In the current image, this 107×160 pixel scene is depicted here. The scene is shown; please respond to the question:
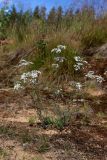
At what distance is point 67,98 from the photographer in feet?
23.5

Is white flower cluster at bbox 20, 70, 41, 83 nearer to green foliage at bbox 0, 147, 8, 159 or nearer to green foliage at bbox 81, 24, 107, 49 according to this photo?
green foliage at bbox 0, 147, 8, 159

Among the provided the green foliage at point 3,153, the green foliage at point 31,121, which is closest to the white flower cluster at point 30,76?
the green foliage at point 31,121

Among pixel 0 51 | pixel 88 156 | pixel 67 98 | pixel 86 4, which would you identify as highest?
pixel 86 4

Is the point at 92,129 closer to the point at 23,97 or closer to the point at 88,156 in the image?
the point at 88,156

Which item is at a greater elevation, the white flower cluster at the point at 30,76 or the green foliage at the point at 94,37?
the green foliage at the point at 94,37

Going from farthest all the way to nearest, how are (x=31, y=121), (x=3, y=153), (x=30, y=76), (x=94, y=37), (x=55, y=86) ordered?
(x=94, y=37) → (x=55, y=86) → (x=31, y=121) → (x=30, y=76) → (x=3, y=153)

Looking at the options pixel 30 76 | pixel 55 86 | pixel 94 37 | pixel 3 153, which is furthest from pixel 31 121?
pixel 94 37

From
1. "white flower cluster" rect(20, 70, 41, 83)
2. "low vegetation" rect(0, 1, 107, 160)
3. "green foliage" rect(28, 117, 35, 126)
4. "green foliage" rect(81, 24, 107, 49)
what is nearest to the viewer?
"low vegetation" rect(0, 1, 107, 160)

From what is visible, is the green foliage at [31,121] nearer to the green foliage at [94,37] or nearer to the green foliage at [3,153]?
the green foliage at [3,153]

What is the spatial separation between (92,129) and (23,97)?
1781 millimetres

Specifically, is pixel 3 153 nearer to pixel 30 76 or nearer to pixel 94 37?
pixel 30 76

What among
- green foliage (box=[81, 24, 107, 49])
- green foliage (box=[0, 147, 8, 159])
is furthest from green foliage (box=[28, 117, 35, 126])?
green foliage (box=[81, 24, 107, 49])

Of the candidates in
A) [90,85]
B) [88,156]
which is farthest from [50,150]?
[90,85]

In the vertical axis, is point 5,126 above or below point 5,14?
below
